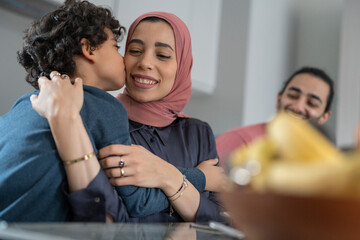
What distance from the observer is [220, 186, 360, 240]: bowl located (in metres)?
0.35

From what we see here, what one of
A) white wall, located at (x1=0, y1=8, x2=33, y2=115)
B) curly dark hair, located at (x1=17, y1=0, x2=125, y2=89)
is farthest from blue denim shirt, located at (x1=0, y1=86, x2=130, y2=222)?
white wall, located at (x1=0, y1=8, x2=33, y2=115)

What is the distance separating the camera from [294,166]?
367mm

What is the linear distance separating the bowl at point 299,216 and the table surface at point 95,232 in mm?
215

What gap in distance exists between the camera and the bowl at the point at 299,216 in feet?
1.14

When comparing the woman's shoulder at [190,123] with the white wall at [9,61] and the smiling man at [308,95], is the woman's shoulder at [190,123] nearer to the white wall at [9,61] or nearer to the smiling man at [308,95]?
the white wall at [9,61]

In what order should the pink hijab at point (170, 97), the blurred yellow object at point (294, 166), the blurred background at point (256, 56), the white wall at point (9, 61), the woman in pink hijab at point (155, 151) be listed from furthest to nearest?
the blurred background at point (256, 56) → the white wall at point (9, 61) → the pink hijab at point (170, 97) → the woman in pink hijab at point (155, 151) → the blurred yellow object at point (294, 166)

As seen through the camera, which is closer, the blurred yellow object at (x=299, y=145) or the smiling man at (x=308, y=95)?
the blurred yellow object at (x=299, y=145)

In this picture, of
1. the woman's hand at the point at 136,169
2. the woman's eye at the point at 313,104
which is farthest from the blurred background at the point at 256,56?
the woman's hand at the point at 136,169

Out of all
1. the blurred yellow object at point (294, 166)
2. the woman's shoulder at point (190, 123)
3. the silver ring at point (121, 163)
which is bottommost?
the silver ring at point (121, 163)

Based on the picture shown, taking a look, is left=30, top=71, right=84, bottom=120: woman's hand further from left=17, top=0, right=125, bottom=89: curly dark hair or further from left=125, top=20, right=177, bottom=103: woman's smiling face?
left=125, top=20, right=177, bottom=103: woman's smiling face

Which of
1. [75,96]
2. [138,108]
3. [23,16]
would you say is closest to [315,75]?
[138,108]

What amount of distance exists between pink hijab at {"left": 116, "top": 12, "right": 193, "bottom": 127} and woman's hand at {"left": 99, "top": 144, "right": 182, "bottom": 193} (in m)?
0.35

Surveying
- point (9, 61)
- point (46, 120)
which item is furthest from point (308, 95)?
point (46, 120)

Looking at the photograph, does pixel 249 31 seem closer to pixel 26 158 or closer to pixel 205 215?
pixel 205 215
